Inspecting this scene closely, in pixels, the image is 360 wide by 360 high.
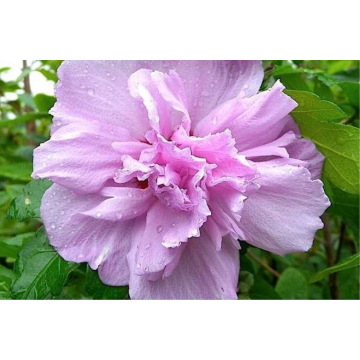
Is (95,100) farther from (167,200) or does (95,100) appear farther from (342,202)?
(342,202)

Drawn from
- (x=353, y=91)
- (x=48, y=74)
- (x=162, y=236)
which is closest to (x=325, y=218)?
(x=353, y=91)

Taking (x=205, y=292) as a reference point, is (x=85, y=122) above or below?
above

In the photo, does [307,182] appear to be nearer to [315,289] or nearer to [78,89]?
[78,89]

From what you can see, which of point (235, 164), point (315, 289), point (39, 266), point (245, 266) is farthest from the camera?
point (315, 289)

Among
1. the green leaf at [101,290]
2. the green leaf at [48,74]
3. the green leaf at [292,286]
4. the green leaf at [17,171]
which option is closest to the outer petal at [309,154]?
the green leaf at [101,290]

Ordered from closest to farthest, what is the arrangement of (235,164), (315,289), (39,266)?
(235,164) < (39,266) < (315,289)

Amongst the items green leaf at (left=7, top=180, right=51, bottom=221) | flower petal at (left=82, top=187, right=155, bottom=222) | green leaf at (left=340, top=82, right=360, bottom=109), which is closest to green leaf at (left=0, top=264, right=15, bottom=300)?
green leaf at (left=7, top=180, right=51, bottom=221)
